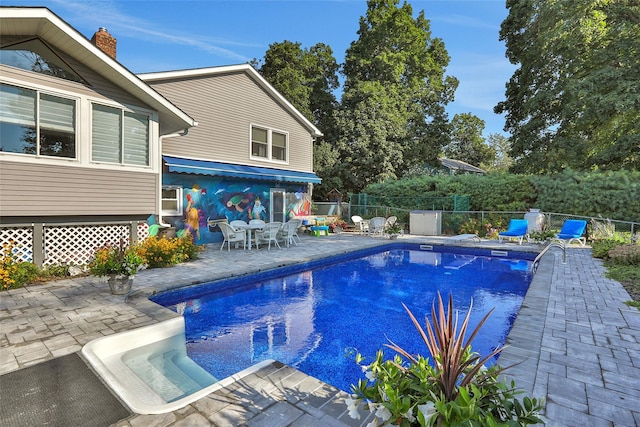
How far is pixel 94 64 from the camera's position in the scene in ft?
27.2

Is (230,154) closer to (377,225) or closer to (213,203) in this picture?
(213,203)

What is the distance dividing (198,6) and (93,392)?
14692 millimetres

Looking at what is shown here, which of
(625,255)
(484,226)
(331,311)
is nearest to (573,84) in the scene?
(484,226)

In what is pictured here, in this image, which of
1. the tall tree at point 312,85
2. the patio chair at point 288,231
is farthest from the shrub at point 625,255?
the tall tree at point 312,85

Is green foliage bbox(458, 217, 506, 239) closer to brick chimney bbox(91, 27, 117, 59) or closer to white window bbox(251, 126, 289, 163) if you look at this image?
white window bbox(251, 126, 289, 163)

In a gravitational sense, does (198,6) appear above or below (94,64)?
above

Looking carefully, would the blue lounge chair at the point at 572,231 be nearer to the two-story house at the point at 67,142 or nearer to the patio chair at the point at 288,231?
the patio chair at the point at 288,231

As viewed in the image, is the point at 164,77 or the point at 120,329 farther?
the point at 164,77

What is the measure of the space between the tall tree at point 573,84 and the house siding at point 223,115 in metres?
17.8

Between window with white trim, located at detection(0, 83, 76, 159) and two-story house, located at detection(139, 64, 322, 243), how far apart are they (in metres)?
3.69

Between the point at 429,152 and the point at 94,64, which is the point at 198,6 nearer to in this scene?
the point at 94,64

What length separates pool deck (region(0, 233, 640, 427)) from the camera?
2760 millimetres

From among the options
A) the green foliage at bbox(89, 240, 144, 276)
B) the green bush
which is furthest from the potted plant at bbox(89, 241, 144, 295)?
the green bush

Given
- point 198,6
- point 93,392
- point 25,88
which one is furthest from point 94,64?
point 93,392
